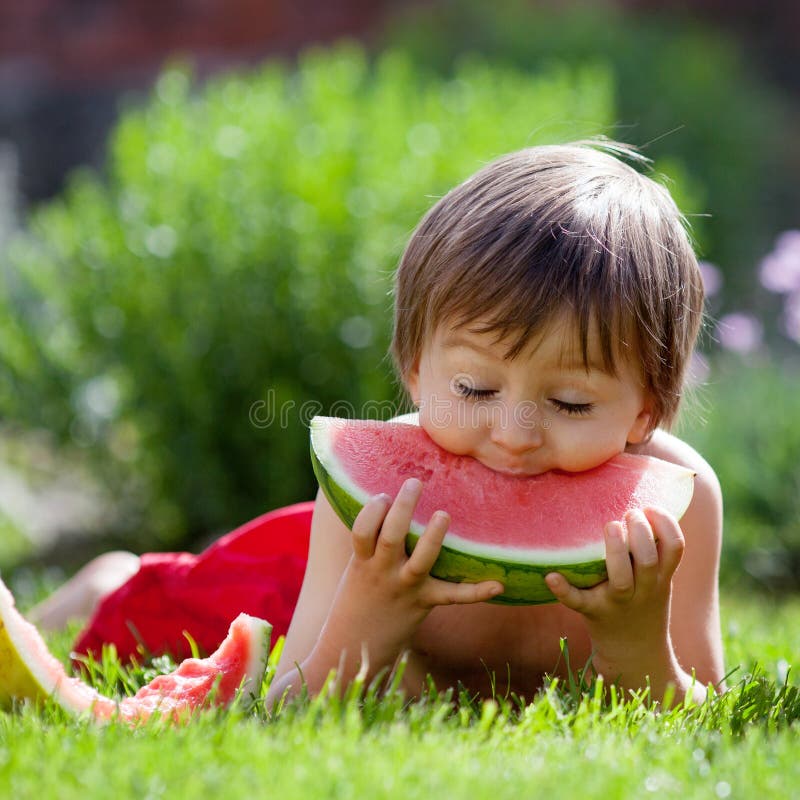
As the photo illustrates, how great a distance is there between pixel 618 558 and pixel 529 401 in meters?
0.35

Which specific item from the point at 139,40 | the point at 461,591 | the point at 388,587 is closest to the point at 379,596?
the point at 388,587

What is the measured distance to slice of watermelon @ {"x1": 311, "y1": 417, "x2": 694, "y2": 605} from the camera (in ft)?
7.69

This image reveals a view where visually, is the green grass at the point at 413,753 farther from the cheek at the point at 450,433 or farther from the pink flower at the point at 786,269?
the pink flower at the point at 786,269

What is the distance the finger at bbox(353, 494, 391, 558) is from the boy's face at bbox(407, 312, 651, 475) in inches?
10.4

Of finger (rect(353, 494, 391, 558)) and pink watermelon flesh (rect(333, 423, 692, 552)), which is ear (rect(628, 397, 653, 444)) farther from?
finger (rect(353, 494, 391, 558))

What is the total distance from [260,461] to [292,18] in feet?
33.1

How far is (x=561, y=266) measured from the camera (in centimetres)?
244

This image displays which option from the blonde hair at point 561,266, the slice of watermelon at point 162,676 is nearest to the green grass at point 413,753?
the slice of watermelon at point 162,676

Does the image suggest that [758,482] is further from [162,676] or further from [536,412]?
[162,676]

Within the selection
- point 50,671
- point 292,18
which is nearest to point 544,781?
point 50,671

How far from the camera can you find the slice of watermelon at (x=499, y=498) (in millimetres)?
2344

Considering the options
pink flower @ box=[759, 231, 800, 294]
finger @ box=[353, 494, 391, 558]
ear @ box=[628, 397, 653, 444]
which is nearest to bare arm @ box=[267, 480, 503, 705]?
finger @ box=[353, 494, 391, 558]

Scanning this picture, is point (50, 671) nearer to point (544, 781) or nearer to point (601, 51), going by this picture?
point (544, 781)

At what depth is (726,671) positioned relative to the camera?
2998 millimetres
